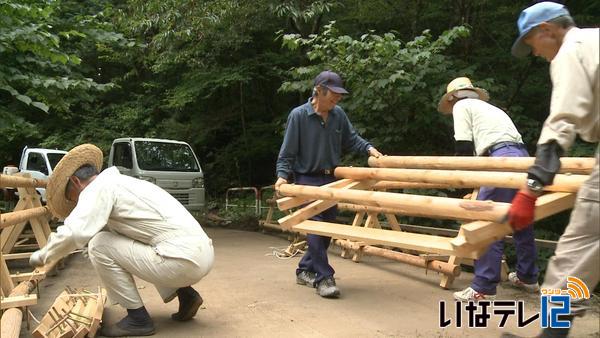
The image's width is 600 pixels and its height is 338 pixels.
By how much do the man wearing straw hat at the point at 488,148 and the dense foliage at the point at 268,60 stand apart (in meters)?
2.19

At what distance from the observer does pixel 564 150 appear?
2.41 metres

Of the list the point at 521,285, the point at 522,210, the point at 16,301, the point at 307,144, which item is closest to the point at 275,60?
the point at 307,144

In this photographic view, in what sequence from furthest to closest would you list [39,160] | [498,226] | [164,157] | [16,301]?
[39,160] → [164,157] → [16,301] → [498,226]

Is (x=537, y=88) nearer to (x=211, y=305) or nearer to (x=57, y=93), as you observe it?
(x=211, y=305)

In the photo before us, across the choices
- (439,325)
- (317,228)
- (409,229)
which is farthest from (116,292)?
(409,229)

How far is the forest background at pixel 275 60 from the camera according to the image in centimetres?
652

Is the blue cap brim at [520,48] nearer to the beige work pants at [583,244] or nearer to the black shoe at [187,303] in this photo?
the beige work pants at [583,244]

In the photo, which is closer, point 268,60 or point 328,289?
point 328,289

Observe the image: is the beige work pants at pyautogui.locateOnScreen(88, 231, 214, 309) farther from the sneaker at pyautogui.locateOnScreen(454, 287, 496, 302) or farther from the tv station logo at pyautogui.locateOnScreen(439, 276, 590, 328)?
the sneaker at pyautogui.locateOnScreen(454, 287, 496, 302)

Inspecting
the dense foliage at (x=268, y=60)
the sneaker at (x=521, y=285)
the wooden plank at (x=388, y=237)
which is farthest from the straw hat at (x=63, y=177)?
the sneaker at (x=521, y=285)

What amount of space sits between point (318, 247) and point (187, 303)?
1254 mm

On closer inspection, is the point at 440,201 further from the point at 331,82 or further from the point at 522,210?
the point at 331,82

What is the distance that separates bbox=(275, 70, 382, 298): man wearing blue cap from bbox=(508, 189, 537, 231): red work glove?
2161 millimetres

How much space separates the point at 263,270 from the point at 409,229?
1935 mm
